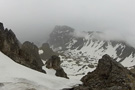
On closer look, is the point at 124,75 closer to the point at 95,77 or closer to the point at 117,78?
the point at 117,78

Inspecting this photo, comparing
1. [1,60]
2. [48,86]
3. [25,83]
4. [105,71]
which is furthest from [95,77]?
[1,60]

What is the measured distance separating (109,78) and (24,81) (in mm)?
11531

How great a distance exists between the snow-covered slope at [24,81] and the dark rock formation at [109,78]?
3.14m

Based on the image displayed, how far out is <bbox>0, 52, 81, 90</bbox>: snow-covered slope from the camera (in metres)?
27.9

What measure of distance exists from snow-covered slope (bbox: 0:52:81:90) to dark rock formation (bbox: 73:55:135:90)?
314cm

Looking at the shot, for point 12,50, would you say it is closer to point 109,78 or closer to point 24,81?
point 24,81

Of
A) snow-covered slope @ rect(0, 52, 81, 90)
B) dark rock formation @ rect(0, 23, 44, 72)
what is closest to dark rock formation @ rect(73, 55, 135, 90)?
snow-covered slope @ rect(0, 52, 81, 90)

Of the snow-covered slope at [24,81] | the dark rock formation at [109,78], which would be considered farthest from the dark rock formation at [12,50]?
the dark rock formation at [109,78]

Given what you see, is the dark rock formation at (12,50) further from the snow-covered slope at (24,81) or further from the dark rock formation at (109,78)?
the dark rock formation at (109,78)

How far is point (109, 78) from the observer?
1249 inches

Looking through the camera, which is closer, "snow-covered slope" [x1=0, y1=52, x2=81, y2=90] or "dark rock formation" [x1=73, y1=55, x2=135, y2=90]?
"snow-covered slope" [x1=0, y1=52, x2=81, y2=90]

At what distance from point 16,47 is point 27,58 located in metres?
5.12

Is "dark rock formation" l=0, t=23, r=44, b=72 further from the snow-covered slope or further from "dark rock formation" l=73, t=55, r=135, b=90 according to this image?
"dark rock formation" l=73, t=55, r=135, b=90

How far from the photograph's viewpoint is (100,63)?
37.0m
